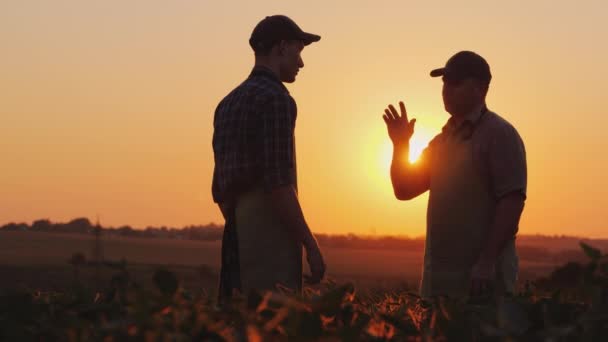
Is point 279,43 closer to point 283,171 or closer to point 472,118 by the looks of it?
point 283,171

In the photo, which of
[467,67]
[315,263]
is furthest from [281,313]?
[467,67]

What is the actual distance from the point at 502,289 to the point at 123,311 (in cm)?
93

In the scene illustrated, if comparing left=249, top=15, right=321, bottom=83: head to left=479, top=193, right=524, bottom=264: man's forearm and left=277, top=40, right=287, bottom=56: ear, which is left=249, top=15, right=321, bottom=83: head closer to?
left=277, top=40, right=287, bottom=56: ear

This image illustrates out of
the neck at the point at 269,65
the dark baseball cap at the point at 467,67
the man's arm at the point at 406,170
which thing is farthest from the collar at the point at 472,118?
the neck at the point at 269,65

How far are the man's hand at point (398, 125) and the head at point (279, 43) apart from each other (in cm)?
71

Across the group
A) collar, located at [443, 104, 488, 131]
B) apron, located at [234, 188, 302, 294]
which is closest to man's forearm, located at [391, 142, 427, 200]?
collar, located at [443, 104, 488, 131]

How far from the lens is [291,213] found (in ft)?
16.3

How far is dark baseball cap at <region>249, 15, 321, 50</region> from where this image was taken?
535 cm

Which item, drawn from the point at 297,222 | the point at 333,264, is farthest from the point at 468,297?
the point at 333,264

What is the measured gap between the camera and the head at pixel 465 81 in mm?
5457

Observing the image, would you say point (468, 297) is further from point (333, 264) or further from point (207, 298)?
point (333, 264)

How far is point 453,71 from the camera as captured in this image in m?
5.47

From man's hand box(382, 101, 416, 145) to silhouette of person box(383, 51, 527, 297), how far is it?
268 millimetres

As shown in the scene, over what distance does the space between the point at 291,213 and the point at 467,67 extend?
4.26ft
